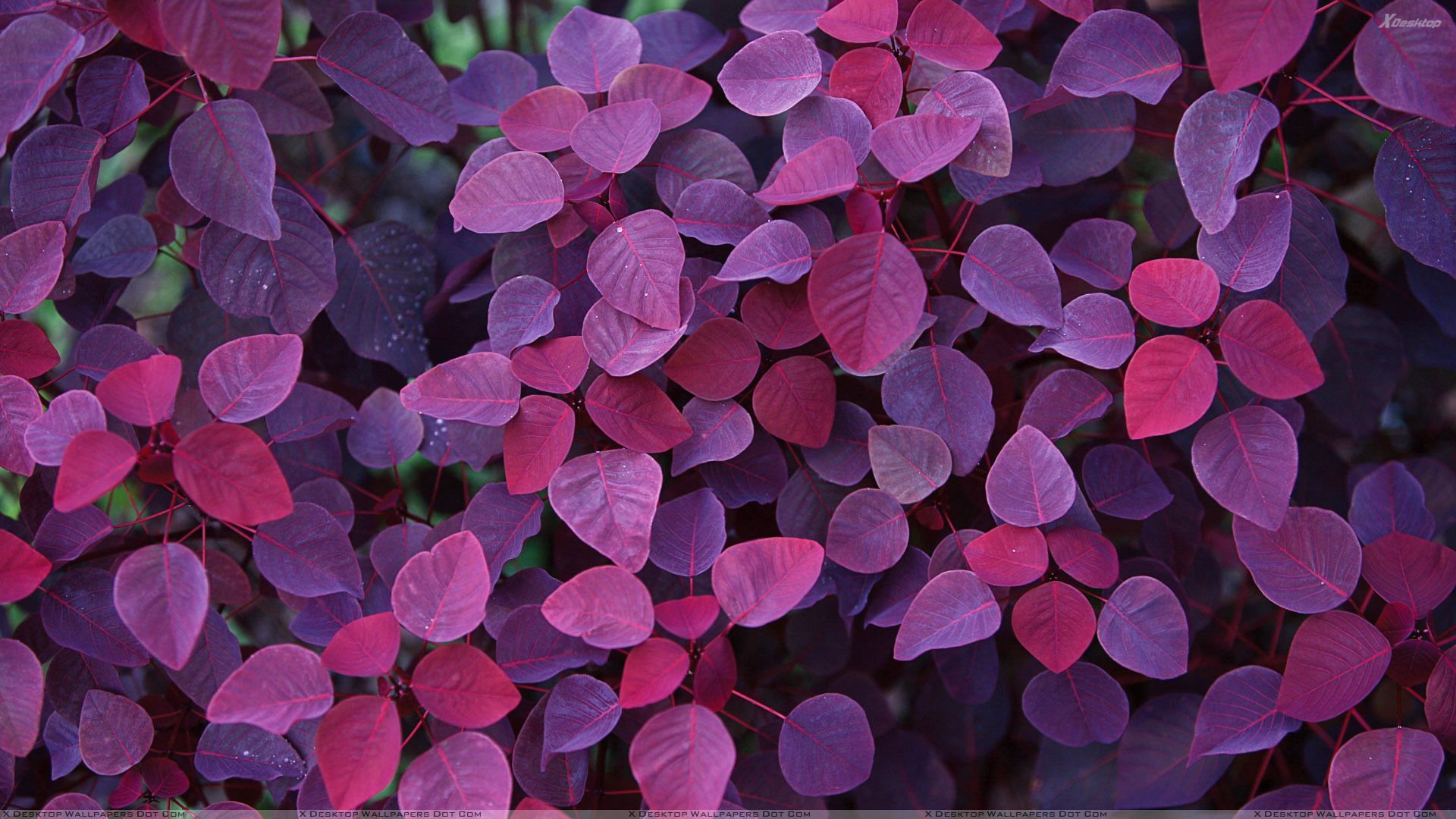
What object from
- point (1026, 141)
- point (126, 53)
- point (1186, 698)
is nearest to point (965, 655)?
point (1186, 698)

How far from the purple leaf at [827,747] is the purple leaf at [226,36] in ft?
2.14

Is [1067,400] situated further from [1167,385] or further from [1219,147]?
[1219,147]

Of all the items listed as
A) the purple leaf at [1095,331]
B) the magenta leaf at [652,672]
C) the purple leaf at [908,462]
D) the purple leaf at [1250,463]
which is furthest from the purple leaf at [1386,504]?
the magenta leaf at [652,672]

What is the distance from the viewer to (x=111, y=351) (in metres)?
0.73

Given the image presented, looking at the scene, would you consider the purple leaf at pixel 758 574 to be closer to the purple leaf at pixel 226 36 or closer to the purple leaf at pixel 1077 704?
the purple leaf at pixel 1077 704

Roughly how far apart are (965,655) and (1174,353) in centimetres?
37

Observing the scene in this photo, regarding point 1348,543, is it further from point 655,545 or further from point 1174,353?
point 655,545

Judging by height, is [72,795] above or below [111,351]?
below

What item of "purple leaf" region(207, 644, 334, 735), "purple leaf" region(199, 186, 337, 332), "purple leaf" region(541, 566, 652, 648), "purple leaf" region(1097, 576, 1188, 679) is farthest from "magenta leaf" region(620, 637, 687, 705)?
"purple leaf" region(199, 186, 337, 332)

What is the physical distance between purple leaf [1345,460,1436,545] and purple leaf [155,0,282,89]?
0.97 metres

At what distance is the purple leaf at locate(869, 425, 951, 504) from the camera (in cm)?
66

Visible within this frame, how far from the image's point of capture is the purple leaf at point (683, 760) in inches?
22.4

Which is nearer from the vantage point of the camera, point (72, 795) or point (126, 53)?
point (72, 795)

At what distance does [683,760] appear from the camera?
1.90 ft
